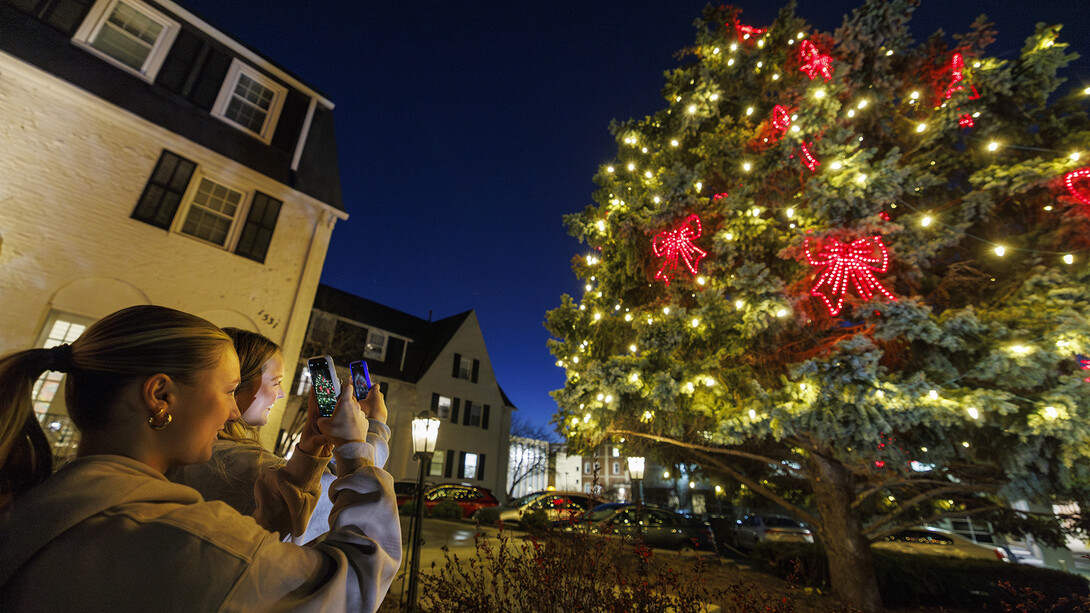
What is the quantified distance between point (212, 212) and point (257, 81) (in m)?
3.93

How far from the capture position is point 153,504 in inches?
36.1

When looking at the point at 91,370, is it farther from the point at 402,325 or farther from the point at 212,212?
the point at 402,325

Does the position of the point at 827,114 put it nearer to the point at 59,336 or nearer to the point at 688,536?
the point at 688,536

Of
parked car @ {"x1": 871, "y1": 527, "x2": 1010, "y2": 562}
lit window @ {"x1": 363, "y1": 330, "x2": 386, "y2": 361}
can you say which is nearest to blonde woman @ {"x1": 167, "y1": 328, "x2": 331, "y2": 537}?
parked car @ {"x1": 871, "y1": 527, "x2": 1010, "y2": 562}

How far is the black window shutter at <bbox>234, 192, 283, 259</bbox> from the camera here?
30.1 feet

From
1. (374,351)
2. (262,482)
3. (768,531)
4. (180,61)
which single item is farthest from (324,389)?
(374,351)

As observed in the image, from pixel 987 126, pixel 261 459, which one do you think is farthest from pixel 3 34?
pixel 987 126

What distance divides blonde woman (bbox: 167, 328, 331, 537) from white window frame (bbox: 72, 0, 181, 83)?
36.7 ft

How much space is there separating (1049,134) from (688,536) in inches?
451

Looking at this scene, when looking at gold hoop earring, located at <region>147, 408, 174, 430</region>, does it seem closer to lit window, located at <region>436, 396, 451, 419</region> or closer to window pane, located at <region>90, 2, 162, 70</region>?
window pane, located at <region>90, 2, 162, 70</region>

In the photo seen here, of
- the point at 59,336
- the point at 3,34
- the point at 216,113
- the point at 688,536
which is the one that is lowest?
the point at 688,536

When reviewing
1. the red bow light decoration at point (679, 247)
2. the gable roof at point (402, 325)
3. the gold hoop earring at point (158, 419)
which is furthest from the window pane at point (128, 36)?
the gold hoop earring at point (158, 419)

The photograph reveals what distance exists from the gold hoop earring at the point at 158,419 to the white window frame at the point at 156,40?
11.8 m

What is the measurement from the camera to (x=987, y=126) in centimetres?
620
